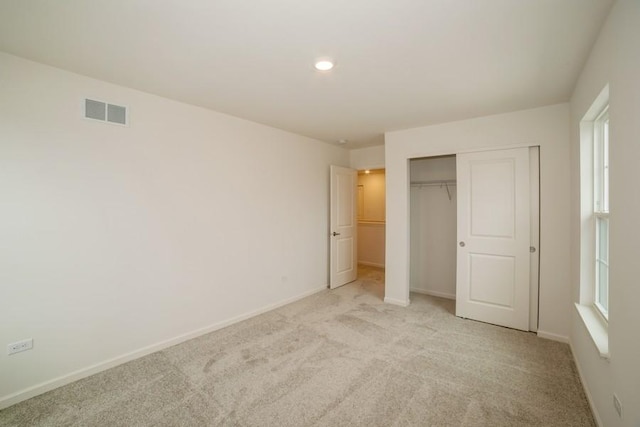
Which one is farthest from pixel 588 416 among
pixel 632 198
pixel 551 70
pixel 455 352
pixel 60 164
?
pixel 60 164

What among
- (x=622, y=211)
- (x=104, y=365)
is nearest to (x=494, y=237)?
(x=622, y=211)

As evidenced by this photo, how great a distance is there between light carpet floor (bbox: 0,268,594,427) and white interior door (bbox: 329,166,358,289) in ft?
5.24

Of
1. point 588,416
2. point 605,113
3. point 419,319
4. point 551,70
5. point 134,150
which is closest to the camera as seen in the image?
point 588,416

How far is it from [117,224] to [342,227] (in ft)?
10.7

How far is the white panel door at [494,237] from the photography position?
3.16 m

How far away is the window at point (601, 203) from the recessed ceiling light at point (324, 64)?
6.53ft

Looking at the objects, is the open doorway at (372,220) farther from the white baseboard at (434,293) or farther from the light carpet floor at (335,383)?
the light carpet floor at (335,383)

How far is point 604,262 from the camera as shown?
6.90 feet

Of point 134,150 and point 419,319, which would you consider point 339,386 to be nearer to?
point 419,319

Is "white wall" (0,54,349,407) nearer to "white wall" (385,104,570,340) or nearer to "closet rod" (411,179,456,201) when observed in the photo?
"closet rod" (411,179,456,201)

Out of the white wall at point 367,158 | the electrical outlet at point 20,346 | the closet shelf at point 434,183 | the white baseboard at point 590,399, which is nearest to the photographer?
the white baseboard at point 590,399

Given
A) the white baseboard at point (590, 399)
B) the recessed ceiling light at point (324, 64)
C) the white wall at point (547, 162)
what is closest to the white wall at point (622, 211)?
the white baseboard at point (590, 399)

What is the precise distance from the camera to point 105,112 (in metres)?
2.41

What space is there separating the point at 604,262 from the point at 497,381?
47.6 inches
